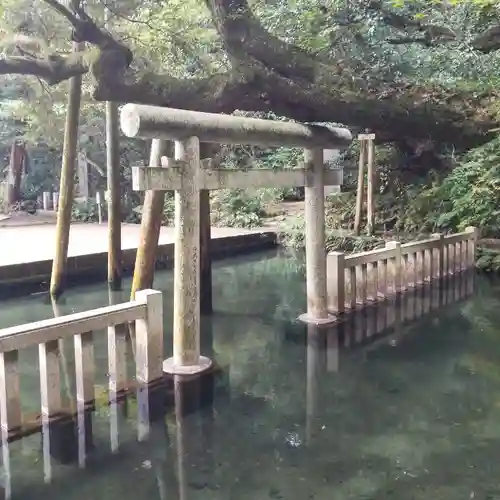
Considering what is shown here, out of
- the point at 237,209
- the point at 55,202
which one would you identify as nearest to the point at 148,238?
the point at 237,209

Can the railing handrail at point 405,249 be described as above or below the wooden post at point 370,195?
below

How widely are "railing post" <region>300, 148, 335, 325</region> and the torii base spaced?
2186 millimetres

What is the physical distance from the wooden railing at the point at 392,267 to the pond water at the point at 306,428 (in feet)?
3.05

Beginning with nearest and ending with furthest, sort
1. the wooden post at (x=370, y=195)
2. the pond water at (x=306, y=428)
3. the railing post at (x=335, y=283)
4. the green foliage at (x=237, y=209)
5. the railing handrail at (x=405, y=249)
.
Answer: the pond water at (x=306, y=428) < the railing post at (x=335, y=283) < the railing handrail at (x=405, y=249) < the wooden post at (x=370, y=195) < the green foliage at (x=237, y=209)

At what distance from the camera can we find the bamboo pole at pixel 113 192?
10.4 meters

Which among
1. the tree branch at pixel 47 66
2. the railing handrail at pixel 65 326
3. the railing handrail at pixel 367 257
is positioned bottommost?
the railing handrail at pixel 65 326

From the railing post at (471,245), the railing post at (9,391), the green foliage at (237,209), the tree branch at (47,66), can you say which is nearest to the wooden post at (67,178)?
the tree branch at (47,66)

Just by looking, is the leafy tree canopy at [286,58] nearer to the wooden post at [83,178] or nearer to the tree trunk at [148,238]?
the tree trunk at [148,238]

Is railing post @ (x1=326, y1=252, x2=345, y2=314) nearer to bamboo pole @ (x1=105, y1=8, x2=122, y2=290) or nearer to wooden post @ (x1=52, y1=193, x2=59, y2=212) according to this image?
bamboo pole @ (x1=105, y1=8, x2=122, y2=290)

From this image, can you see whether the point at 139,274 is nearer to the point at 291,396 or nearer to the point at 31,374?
the point at 31,374

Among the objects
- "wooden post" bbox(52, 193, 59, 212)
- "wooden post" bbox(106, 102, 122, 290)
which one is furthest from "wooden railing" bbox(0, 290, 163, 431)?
"wooden post" bbox(52, 193, 59, 212)

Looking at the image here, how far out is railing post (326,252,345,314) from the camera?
8289mm

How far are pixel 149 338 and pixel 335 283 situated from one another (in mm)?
3369

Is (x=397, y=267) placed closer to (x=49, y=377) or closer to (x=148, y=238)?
(x=148, y=238)
